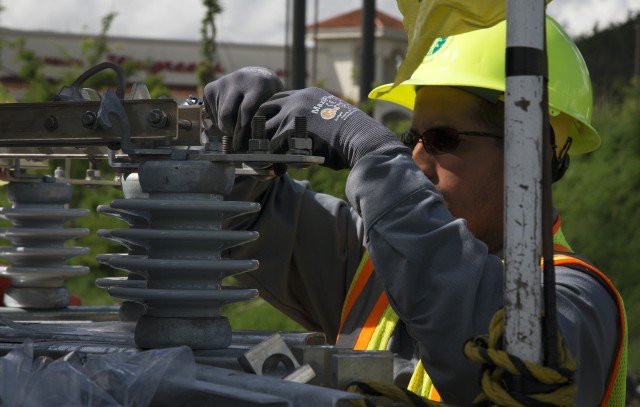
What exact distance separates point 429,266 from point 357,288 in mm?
946

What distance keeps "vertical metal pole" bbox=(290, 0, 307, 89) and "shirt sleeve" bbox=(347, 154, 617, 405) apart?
359 inches

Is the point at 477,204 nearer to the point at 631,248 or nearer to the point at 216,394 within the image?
A: the point at 216,394

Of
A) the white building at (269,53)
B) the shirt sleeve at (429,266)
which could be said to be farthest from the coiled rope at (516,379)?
the white building at (269,53)

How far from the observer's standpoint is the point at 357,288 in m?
3.00

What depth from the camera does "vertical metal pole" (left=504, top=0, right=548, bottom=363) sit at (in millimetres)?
1432

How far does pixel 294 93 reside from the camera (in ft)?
7.66

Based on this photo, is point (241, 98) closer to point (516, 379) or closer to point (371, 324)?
point (371, 324)

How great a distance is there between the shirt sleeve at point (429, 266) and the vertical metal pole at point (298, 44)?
29.9ft

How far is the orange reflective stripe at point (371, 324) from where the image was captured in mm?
2781

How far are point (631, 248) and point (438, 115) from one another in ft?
27.2

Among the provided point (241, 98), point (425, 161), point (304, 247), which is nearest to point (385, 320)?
point (425, 161)

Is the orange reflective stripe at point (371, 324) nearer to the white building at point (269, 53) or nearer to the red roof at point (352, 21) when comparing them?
the white building at point (269, 53)

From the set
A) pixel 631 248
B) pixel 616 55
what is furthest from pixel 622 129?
pixel 616 55

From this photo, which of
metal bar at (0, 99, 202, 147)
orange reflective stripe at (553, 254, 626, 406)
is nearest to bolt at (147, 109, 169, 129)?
metal bar at (0, 99, 202, 147)
